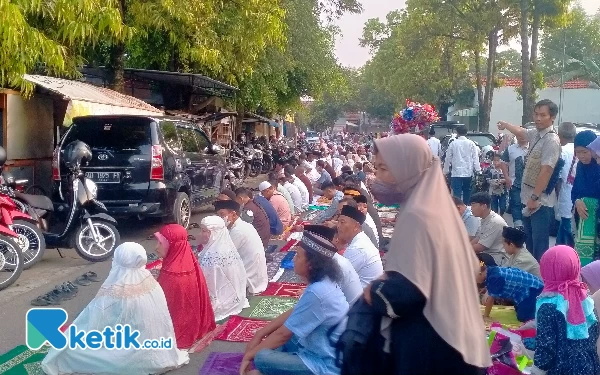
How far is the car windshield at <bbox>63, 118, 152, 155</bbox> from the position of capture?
9539 mm

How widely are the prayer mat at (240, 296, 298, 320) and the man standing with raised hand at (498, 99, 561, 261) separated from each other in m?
2.48

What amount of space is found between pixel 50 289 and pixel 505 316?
4.56m

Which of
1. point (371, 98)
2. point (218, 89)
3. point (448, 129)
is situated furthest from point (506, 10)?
point (371, 98)

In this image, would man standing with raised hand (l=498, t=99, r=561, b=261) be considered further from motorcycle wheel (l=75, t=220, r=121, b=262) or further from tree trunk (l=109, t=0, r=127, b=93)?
tree trunk (l=109, t=0, r=127, b=93)

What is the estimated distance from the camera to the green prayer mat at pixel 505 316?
5.59m

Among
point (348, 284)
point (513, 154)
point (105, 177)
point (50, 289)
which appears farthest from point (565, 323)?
point (105, 177)

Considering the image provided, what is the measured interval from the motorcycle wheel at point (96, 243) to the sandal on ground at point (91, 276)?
0.45 meters

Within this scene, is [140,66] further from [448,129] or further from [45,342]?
[45,342]

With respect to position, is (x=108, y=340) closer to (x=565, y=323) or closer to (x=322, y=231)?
(x=322, y=231)

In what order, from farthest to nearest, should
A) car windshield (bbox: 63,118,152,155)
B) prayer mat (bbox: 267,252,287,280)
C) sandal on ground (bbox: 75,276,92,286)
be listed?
car windshield (bbox: 63,118,152,155), prayer mat (bbox: 267,252,287,280), sandal on ground (bbox: 75,276,92,286)

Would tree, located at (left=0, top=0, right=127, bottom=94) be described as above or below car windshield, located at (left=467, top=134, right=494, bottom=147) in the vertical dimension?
above

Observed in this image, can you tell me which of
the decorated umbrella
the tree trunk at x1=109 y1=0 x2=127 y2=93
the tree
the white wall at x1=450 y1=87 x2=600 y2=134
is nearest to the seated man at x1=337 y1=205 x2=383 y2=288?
the tree

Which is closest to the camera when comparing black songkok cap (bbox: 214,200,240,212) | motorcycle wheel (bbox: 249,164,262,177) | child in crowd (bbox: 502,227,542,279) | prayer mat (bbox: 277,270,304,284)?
child in crowd (bbox: 502,227,542,279)

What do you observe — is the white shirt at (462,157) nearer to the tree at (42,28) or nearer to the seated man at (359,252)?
the tree at (42,28)
